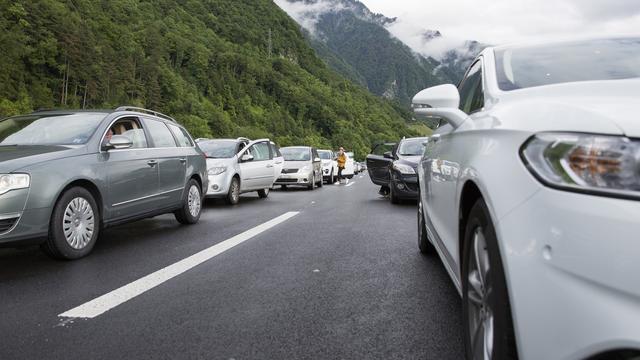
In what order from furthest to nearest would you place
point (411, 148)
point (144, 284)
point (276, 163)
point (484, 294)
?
1. point (276, 163)
2. point (411, 148)
3. point (144, 284)
4. point (484, 294)

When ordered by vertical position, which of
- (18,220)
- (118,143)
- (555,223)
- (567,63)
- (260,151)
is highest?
(567,63)

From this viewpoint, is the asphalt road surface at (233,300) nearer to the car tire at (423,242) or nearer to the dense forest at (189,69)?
the car tire at (423,242)

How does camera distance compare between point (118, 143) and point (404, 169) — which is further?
point (404, 169)

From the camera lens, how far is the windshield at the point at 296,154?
19.8 metres

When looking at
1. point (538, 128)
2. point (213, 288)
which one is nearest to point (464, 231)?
point (538, 128)

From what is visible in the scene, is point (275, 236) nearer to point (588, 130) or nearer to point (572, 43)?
point (572, 43)

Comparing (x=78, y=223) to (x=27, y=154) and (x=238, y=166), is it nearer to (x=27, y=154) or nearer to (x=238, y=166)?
(x=27, y=154)

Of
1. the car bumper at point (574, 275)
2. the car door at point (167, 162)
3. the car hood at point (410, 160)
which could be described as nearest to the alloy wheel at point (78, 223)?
the car door at point (167, 162)

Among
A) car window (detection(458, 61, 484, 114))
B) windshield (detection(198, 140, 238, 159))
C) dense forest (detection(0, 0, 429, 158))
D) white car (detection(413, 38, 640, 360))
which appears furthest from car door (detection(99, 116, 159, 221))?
dense forest (detection(0, 0, 429, 158))

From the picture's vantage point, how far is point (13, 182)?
486cm

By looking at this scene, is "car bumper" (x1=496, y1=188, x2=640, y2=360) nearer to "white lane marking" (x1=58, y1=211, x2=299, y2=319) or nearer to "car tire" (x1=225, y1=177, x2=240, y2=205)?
"white lane marking" (x1=58, y1=211, x2=299, y2=319)

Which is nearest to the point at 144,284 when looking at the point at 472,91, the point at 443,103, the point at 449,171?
the point at 449,171

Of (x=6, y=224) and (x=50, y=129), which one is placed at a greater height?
(x=50, y=129)

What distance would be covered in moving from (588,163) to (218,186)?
A: 10.5 metres
